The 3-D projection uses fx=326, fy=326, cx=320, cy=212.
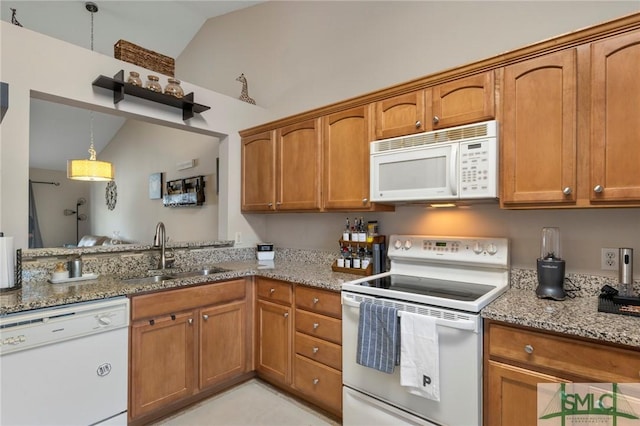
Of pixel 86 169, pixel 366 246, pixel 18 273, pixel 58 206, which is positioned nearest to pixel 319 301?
pixel 366 246

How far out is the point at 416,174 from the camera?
78.8 inches

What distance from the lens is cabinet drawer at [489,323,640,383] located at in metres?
1.21

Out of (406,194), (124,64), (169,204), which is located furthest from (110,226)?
(406,194)

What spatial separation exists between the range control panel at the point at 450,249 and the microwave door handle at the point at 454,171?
1.41ft

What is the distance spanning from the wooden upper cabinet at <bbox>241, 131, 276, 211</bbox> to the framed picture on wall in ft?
7.95

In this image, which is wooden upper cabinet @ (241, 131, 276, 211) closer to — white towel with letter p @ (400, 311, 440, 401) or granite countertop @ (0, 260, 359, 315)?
granite countertop @ (0, 260, 359, 315)

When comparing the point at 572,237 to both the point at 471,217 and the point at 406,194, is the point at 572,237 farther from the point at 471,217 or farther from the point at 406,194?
the point at 406,194

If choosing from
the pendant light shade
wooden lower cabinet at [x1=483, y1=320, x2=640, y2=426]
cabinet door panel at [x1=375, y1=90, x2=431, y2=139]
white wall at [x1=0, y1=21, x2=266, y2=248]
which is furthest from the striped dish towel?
the pendant light shade

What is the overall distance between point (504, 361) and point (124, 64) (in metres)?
3.08

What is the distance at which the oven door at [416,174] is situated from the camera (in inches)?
72.9

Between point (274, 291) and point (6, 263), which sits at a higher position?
point (6, 263)

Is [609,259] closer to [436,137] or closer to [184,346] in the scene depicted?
[436,137]

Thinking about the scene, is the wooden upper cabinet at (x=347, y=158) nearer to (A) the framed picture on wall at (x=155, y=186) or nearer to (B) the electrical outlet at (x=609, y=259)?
(B) the electrical outlet at (x=609, y=259)

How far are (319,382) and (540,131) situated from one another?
77.1 inches
